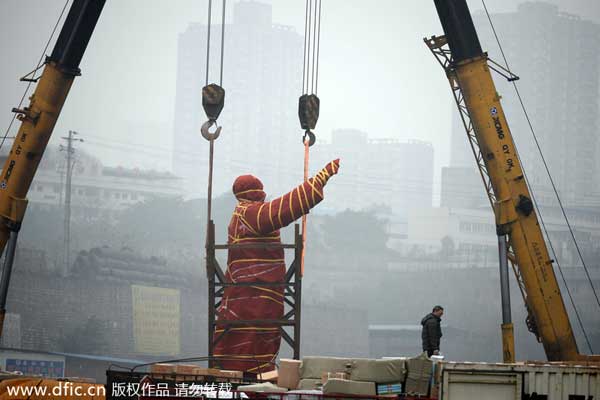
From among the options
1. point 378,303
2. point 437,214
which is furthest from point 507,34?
point 378,303

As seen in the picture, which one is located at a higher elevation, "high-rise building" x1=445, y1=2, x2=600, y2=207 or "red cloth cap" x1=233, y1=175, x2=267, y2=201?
"high-rise building" x1=445, y1=2, x2=600, y2=207

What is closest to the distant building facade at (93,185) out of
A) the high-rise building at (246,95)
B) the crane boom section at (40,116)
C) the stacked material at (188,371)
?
the high-rise building at (246,95)

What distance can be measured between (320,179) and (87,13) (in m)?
5.37

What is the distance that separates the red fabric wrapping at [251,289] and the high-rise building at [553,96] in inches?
3618

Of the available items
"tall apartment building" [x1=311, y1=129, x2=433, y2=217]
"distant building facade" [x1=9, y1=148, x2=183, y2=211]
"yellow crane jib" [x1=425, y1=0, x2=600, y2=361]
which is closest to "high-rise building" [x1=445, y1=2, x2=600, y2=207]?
"tall apartment building" [x1=311, y1=129, x2=433, y2=217]

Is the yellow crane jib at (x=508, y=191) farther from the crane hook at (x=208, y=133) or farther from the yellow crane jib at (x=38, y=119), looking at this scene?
the yellow crane jib at (x=38, y=119)

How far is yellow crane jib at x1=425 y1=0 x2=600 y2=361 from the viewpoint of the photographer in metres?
17.7

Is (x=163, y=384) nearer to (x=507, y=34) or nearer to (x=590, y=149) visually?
(x=590, y=149)

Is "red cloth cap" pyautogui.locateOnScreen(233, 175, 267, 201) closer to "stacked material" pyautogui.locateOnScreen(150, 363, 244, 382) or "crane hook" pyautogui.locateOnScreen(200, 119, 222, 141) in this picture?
"crane hook" pyautogui.locateOnScreen(200, 119, 222, 141)

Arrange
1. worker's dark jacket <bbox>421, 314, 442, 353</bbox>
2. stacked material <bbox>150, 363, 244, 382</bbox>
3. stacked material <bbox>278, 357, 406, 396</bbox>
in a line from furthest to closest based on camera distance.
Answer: worker's dark jacket <bbox>421, 314, 442, 353</bbox>, stacked material <bbox>150, 363, 244, 382</bbox>, stacked material <bbox>278, 357, 406, 396</bbox>

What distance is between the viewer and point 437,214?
11500cm

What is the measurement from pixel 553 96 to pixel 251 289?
10831 centimetres

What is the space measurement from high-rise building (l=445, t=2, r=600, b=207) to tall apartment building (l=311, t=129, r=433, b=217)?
17.8 feet

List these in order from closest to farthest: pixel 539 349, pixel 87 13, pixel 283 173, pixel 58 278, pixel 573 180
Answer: pixel 87 13 < pixel 58 278 < pixel 539 349 < pixel 573 180 < pixel 283 173
